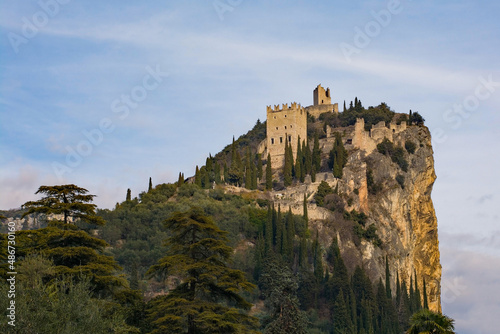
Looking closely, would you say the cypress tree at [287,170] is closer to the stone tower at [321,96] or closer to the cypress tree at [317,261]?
the cypress tree at [317,261]

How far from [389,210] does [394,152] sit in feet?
29.8

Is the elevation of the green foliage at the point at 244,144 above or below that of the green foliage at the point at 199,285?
above

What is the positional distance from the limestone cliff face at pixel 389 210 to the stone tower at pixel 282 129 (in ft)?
12.7

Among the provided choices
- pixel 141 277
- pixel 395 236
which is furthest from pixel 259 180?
pixel 141 277

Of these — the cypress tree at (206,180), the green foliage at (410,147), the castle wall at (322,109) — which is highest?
the castle wall at (322,109)

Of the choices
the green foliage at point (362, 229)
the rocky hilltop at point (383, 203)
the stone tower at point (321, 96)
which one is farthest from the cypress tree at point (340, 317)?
the stone tower at point (321, 96)

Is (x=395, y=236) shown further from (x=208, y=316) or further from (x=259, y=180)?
(x=208, y=316)

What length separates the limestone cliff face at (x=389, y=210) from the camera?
73.7 meters

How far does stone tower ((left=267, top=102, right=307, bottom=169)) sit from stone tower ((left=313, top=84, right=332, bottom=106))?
20594mm

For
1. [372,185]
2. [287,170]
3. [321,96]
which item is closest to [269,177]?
[287,170]

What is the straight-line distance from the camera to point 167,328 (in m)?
25.9

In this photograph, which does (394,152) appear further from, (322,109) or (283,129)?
(322,109)

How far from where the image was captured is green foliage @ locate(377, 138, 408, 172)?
87875mm

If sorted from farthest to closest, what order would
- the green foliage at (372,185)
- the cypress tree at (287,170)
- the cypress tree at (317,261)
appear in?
the green foliage at (372,185), the cypress tree at (287,170), the cypress tree at (317,261)
